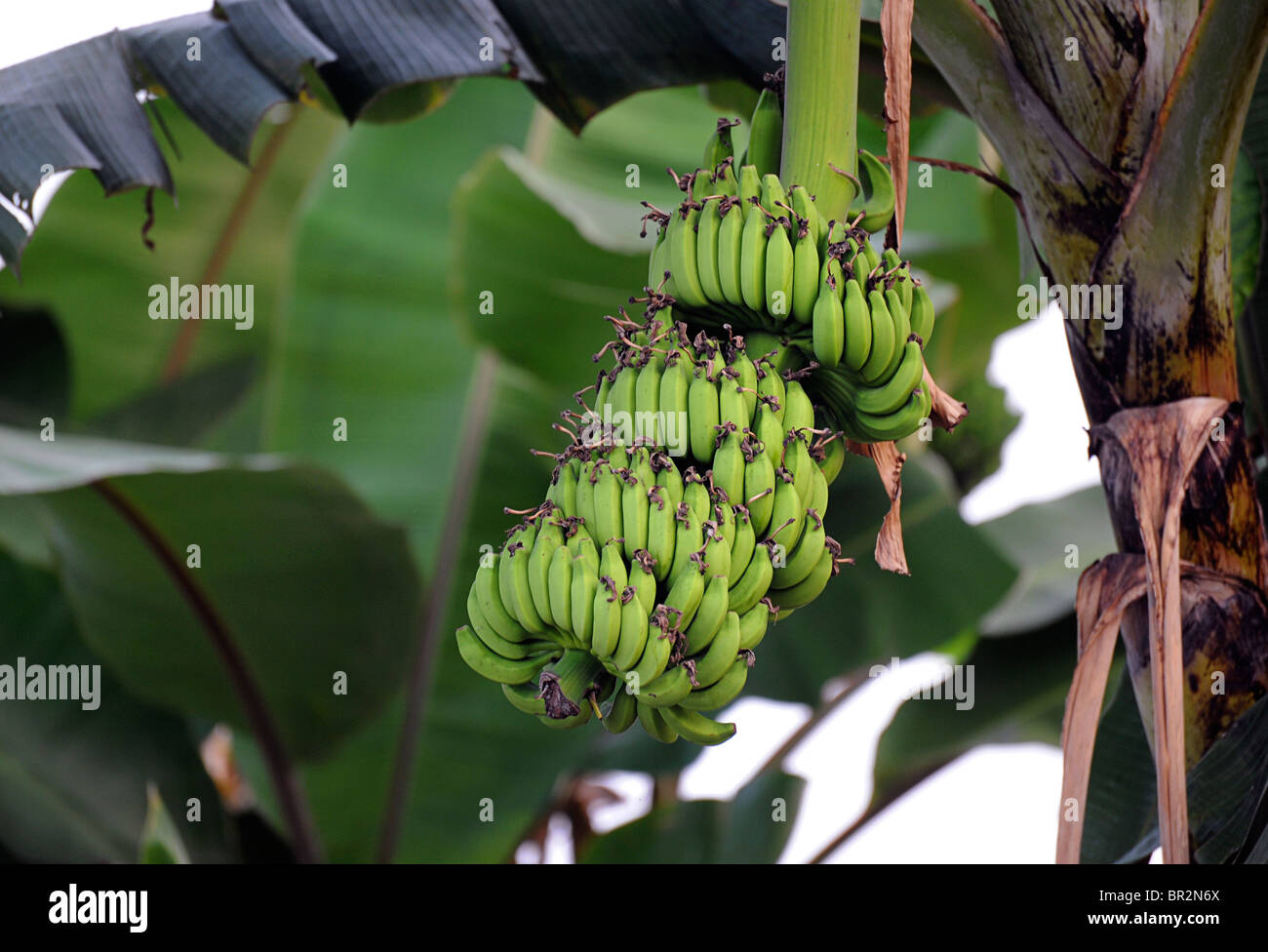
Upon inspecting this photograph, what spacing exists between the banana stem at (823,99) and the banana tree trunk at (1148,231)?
9.4 inches

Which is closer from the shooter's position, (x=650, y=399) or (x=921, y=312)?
(x=650, y=399)

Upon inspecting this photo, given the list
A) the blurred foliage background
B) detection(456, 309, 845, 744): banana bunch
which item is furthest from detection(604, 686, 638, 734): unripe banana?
the blurred foliage background

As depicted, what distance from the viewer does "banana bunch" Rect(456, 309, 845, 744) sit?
700 mm

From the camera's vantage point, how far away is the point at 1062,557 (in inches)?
80.4

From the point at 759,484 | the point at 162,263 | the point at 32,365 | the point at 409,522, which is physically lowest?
the point at 759,484

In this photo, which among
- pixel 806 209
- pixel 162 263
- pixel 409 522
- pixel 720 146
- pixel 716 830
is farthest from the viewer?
pixel 162 263

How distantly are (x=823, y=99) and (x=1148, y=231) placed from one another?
0.38 m

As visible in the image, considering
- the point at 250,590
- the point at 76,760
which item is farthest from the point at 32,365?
the point at 250,590

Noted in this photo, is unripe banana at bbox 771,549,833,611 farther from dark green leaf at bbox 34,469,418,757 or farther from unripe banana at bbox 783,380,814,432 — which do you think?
dark green leaf at bbox 34,469,418,757

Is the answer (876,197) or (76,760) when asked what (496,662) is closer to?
(876,197)

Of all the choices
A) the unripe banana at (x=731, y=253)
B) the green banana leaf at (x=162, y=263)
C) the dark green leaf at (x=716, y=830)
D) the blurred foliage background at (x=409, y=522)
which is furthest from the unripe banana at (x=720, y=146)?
the green banana leaf at (x=162, y=263)

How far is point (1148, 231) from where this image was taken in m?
1.00

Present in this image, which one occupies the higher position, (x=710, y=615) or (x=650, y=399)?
(x=650, y=399)
